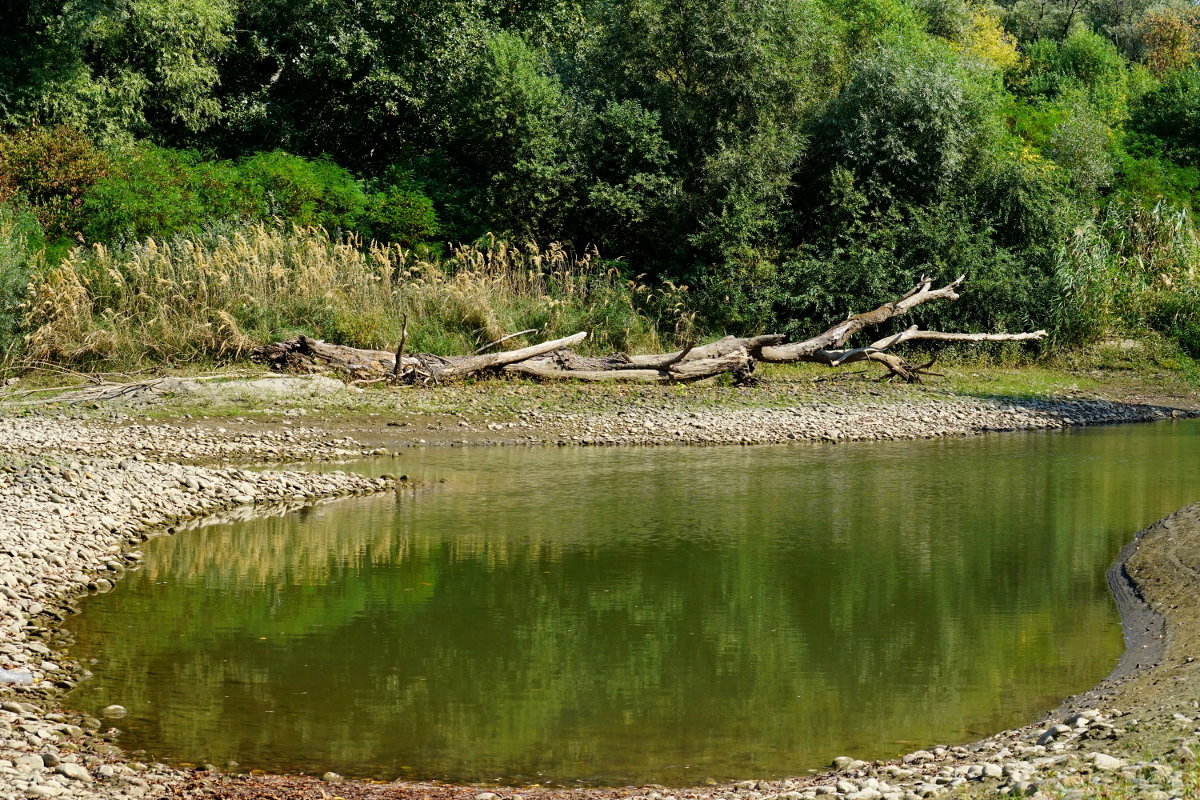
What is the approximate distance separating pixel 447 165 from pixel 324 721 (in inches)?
820

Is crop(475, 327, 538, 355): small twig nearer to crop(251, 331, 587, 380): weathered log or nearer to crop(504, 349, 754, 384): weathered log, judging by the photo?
crop(251, 331, 587, 380): weathered log

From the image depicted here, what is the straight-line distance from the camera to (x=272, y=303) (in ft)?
64.3

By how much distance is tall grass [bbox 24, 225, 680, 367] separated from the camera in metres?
18.7

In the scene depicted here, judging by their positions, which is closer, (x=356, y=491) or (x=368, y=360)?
(x=356, y=491)

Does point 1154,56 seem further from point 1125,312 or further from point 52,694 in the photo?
point 52,694

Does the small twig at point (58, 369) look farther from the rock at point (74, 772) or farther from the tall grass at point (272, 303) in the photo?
the rock at point (74, 772)

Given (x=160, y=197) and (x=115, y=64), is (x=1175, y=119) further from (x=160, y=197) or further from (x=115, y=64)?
(x=115, y=64)

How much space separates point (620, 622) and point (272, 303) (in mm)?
12135

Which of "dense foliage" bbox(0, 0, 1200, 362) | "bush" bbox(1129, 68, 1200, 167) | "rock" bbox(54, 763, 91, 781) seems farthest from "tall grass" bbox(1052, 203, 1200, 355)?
"rock" bbox(54, 763, 91, 781)

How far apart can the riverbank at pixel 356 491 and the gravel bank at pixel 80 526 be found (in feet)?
0.06

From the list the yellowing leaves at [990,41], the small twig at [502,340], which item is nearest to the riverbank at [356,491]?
the small twig at [502,340]

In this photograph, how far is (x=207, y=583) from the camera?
10.3 m

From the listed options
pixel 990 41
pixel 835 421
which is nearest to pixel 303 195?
pixel 835 421

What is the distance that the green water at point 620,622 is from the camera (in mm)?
6852
